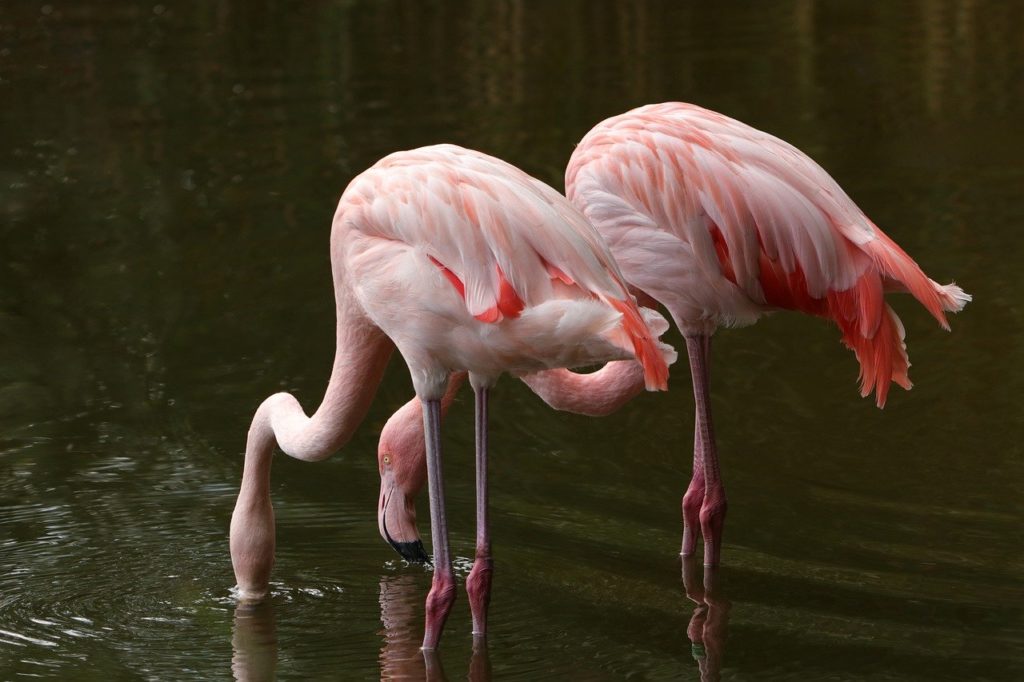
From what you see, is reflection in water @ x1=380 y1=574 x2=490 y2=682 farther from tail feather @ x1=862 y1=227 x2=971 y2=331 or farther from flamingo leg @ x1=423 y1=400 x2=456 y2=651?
tail feather @ x1=862 y1=227 x2=971 y2=331

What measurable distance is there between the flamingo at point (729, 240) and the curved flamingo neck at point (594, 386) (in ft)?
0.69

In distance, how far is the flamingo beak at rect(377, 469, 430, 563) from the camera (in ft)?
16.3

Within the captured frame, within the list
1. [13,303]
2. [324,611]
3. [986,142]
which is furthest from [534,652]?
[986,142]

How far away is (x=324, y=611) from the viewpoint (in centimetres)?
495

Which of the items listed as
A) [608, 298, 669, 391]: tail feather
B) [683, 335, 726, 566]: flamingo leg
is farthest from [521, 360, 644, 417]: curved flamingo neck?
[608, 298, 669, 391]: tail feather

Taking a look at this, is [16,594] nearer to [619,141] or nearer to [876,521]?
[619,141]

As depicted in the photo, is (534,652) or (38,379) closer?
(534,652)

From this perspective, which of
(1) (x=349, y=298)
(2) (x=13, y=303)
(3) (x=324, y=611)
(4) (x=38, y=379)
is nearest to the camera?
(1) (x=349, y=298)

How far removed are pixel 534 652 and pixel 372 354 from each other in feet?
3.09

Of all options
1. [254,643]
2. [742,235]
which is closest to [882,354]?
[742,235]

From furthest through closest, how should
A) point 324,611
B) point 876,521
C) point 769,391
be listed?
point 769,391 < point 876,521 < point 324,611

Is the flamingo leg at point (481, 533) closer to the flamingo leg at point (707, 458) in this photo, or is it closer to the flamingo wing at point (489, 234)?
the flamingo wing at point (489, 234)

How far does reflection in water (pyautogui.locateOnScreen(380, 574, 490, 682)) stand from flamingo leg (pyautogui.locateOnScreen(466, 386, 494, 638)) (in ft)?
0.43

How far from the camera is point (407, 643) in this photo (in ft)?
15.5
